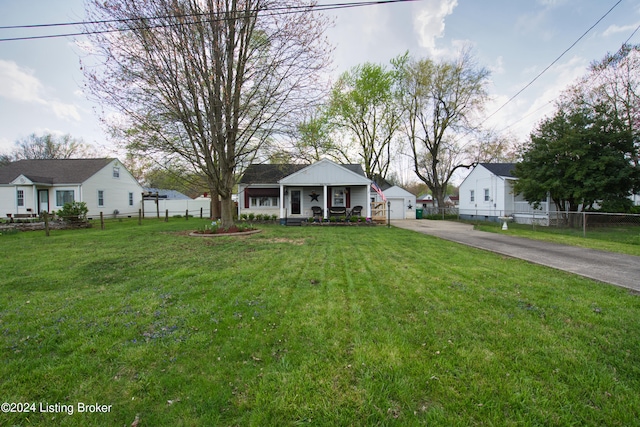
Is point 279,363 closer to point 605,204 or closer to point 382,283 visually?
point 382,283

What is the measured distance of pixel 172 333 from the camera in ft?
9.92

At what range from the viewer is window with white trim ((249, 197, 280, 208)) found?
20.7 meters

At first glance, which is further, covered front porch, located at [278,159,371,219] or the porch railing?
the porch railing

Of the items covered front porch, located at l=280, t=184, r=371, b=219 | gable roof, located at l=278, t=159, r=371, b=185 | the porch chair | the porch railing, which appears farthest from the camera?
covered front porch, located at l=280, t=184, r=371, b=219

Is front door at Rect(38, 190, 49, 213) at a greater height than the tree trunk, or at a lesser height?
greater

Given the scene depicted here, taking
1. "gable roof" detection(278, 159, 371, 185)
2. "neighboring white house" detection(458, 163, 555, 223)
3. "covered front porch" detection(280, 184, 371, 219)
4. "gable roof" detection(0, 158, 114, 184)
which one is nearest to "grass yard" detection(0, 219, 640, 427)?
"gable roof" detection(278, 159, 371, 185)

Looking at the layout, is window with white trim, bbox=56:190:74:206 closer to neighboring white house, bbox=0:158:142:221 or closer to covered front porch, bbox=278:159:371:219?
neighboring white house, bbox=0:158:142:221

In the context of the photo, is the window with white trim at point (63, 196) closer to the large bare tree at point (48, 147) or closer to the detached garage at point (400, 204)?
the large bare tree at point (48, 147)

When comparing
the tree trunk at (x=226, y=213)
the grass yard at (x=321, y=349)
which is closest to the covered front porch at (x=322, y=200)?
the tree trunk at (x=226, y=213)

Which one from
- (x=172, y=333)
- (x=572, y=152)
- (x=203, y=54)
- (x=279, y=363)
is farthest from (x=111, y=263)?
(x=572, y=152)

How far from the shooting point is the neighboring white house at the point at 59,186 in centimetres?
2086

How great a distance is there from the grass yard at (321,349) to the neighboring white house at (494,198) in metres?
17.4

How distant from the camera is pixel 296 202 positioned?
20234 mm

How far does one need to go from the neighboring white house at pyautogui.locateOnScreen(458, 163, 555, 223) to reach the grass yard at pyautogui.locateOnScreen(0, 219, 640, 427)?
1738 cm
